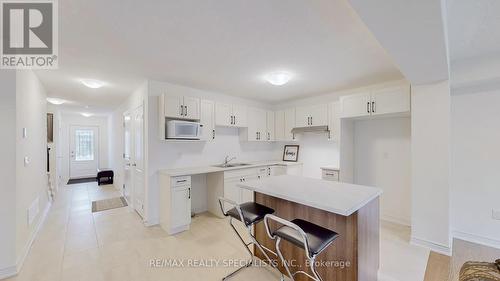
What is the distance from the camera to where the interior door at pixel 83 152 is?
308 inches

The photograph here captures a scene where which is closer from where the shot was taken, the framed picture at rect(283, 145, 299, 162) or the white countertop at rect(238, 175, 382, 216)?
the white countertop at rect(238, 175, 382, 216)

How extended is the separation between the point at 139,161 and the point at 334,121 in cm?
379

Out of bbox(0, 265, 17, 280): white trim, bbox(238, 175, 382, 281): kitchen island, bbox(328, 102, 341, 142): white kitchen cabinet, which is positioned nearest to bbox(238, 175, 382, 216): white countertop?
bbox(238, 175, 382, 281): kitchen island

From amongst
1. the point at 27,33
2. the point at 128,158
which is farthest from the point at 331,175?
the point at 27,33

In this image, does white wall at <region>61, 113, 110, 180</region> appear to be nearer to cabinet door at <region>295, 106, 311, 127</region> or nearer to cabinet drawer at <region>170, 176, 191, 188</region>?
cabinet drawer at <region>170, 176, 191, 188</region>

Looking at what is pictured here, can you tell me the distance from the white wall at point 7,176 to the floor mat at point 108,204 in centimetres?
→ 199

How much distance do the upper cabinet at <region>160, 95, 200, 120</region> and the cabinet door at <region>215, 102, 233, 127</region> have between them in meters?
0.47

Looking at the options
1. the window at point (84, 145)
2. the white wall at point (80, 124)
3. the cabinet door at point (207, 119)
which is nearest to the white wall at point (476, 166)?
the cabinet door at point (207, 119)

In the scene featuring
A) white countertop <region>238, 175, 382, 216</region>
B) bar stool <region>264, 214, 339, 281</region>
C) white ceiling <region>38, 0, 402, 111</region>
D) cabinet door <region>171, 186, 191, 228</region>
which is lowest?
cabinet door <region>171, 186, 191, 228</region>

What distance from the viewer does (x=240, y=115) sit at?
4.59 metres

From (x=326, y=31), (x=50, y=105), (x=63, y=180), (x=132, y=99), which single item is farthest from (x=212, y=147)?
(x=63, y=180)

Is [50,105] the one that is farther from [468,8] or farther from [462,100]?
[462,100]

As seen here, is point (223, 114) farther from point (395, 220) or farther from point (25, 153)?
point (395, 220)

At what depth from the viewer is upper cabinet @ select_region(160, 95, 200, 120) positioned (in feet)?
11.2
